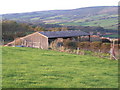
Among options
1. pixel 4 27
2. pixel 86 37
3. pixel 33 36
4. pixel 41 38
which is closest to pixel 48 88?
pixel 41 38

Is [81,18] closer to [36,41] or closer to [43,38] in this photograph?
[36,41]

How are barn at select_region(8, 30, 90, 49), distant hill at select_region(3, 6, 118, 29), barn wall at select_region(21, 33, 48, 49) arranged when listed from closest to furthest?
1. barn wall at select_region(21, 33, 48, 49)
2. barn at select_region(8, 30, 90, 49)
3. distant hill at select_region(3, 6, 118, 29)

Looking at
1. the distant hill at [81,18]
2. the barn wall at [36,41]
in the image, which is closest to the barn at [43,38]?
the barn wall at [36,41]

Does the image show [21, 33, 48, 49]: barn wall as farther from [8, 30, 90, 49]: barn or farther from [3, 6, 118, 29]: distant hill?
[3, 6, 118, 29]: distant hill

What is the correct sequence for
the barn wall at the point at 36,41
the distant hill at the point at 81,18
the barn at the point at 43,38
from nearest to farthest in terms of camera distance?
the barn wall at the point at 36,41
the barn at the point at 43,38
the distant hill at the point at 81,18

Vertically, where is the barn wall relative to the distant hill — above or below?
below

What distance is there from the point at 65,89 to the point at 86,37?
37.7 m

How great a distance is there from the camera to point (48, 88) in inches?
321

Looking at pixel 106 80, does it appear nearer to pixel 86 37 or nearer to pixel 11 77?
pixel 11 77

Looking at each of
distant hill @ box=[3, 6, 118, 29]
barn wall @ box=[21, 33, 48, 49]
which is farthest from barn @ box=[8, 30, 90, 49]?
distant hill @ box=[3, 6, 118, 29]

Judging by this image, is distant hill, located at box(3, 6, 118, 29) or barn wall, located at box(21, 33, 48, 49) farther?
distant hill, located at box(3, 6, 118, 29)

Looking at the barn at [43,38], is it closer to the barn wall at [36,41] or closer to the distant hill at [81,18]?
the barn wall at [36,41]

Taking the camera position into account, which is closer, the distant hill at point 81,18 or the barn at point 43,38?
the barn at point 43,38

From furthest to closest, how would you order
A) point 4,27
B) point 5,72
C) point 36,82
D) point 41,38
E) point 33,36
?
point 4,27, point 33,36, point 41,38, point 5,72, point 36,82
